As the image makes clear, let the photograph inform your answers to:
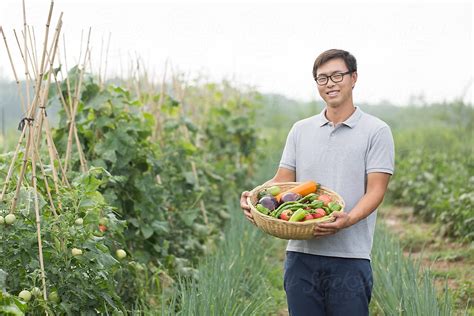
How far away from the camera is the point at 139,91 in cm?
430

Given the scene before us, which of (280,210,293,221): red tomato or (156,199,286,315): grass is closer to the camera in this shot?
(280,210,293,221): red tomato

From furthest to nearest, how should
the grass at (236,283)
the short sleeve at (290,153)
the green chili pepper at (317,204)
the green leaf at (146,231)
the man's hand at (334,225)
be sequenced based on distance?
the green leaf at (146,231)
the short sleeve at (290,153)
the grass at (236,283)
the green chili pepper at (317,204)
the man's hand at (334,225)

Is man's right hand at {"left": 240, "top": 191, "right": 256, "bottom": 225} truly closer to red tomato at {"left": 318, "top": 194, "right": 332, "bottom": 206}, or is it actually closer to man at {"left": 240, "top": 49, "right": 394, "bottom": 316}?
man at {"left": 240, "top": 49, "right": 394, "bottom": 316}

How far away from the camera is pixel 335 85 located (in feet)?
7.06

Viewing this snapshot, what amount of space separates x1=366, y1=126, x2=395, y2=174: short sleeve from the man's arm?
0.07ft

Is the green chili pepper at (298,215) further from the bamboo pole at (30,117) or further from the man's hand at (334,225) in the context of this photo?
the bamboo pole at (30,117)

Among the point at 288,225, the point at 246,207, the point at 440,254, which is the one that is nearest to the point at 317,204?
the point at 288,225

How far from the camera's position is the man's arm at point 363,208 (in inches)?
78.6

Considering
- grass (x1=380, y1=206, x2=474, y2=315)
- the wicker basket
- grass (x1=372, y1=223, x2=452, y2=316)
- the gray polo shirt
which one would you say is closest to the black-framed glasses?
the gray polo shirt

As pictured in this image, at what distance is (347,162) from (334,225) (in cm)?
29

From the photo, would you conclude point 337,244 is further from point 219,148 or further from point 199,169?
point 219,148

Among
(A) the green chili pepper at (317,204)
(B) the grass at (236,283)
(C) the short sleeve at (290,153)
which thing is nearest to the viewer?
(A) the green chili pepper at (317,204)

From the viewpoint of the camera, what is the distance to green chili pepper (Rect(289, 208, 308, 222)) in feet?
6.69

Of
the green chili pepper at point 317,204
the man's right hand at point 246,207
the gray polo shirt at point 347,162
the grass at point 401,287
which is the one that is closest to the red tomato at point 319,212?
the green chili pepper at point 317,204
